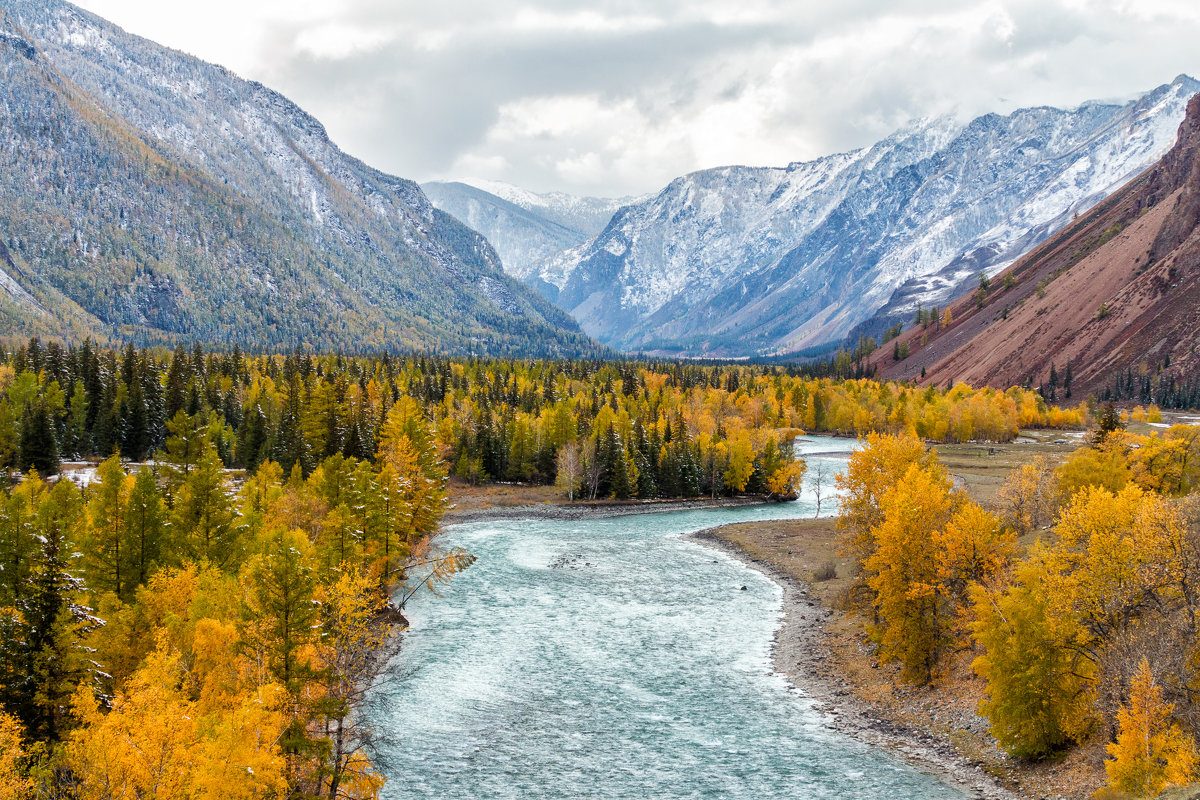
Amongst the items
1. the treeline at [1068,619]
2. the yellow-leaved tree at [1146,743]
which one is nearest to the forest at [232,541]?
the yellow-leaved tree at [1146,743]

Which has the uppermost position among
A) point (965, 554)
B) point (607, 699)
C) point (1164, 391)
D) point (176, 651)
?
point (1164, 391)

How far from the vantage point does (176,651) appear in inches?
1341

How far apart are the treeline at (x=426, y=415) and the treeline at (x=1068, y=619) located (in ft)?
196

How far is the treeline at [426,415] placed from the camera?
9944 centimetres

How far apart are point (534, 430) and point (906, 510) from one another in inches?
3464

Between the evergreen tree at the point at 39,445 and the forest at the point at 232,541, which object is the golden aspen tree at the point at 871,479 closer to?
the forest at the point at 232,541

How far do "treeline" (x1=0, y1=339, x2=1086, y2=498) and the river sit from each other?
32.1 metres

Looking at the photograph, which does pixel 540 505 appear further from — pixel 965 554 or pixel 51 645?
pixel 51 645

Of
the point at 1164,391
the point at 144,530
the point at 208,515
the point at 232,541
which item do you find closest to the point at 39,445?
the point at 208,515

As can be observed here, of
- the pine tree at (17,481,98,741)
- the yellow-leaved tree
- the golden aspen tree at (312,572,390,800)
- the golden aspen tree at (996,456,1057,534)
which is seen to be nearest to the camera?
the yellow-leaved tree

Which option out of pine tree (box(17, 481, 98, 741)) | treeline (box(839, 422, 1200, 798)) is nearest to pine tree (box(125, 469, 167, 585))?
pine tree (box(17, 481, 98, 741))

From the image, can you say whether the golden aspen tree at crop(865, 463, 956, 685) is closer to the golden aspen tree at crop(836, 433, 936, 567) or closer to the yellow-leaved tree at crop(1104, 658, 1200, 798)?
the golden aspen tree at crop(836, 433, 936, 567)

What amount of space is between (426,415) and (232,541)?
3095 inches

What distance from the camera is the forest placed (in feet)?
91.5
